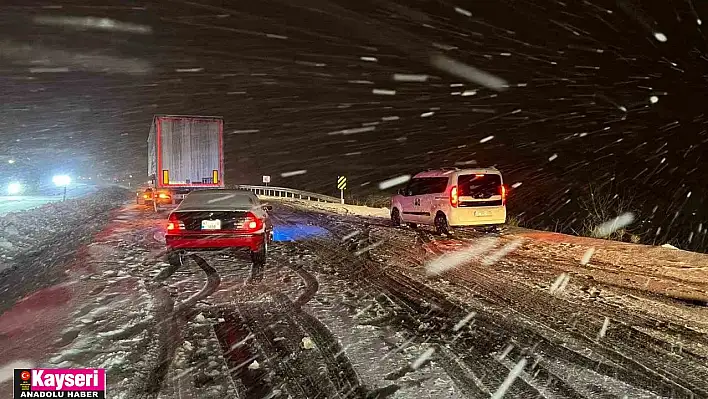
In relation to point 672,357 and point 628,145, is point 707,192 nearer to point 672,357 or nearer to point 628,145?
point 628,145

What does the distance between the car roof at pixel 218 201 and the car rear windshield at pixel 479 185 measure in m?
6.20

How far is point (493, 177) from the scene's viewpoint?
48.7 ft

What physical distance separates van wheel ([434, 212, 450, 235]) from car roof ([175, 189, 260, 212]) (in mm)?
5997

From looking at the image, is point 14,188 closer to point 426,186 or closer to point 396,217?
point 396,217

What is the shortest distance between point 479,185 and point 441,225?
62.0 inches

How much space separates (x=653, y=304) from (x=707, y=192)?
3990cm

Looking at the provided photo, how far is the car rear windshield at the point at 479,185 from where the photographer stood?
14.6 m

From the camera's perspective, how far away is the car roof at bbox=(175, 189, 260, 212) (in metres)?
9.85

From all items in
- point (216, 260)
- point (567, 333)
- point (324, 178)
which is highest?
point (567, 333)

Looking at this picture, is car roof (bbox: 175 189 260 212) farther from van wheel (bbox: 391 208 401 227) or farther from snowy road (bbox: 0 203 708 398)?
van wheel (bbox: 391 208 401 227)

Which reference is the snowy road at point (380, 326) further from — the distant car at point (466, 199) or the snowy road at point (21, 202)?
the snowy road at point (21, 202)

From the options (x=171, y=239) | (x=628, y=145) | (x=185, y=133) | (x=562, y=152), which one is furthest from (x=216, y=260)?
(x=562, y=152)

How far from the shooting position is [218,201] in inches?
411

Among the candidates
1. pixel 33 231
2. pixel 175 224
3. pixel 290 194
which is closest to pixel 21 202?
pixel 290 194
